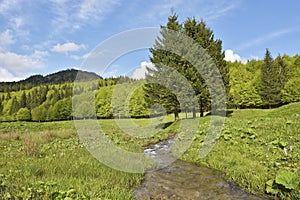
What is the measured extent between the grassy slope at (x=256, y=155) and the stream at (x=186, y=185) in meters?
0.45

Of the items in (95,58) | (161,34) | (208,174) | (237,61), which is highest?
(237,61)

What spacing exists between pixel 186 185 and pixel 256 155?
3700 mm

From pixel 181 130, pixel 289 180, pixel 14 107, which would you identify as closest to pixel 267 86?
pixel 181 130

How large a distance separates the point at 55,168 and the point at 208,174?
5162mm

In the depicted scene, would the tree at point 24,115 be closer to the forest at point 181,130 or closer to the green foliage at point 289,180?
the forest at point 181,130

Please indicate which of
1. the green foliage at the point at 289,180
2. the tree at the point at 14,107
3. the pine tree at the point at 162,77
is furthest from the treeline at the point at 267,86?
the tree at the point at 14,107

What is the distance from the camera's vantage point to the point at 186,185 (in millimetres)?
7531

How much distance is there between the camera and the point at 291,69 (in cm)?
6325

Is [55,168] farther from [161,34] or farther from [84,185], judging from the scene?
[161,34]

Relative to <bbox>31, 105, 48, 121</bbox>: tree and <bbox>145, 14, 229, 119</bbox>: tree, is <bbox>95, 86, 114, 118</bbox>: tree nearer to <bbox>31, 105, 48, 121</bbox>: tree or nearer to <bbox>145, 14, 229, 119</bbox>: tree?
<bbox>31, 105, 48, 121</bbox>: tree

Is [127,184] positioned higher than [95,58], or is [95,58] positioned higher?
[95,58]

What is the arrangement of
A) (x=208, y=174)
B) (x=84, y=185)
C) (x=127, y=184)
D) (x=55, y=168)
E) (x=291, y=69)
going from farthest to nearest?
(x=291, y=69) < (x=208, y=174) < (x=55, y=168) < (x=127, y=184) < (x=84, y=185)

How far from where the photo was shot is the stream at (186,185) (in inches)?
258

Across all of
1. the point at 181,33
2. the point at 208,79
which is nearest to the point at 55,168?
the point at 208,79
